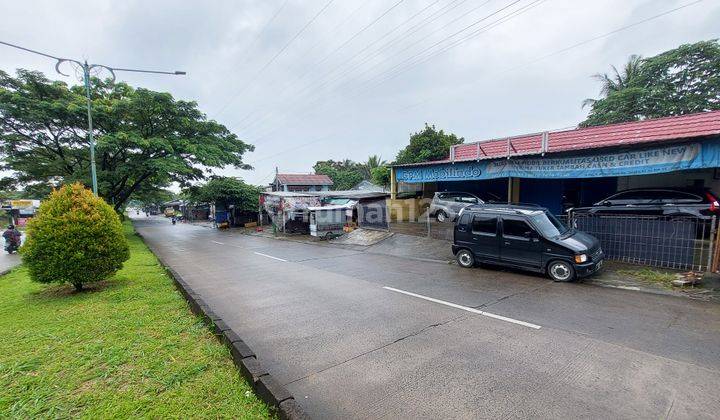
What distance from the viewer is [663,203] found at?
29.9 ft

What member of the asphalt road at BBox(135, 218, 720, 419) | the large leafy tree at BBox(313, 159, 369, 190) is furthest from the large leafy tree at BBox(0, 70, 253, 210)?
the large leafy tree at BBox(313, 159, 369, 190)

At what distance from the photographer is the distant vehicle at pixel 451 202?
14.6 metres

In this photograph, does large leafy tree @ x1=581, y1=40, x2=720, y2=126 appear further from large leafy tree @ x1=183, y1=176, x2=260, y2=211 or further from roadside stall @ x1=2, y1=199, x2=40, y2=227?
roadside stall @ x1=2, y1=199, x2=40, y2=227

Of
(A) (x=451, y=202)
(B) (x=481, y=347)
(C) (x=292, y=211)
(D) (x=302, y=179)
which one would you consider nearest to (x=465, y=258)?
(B) (x=481, y=347)

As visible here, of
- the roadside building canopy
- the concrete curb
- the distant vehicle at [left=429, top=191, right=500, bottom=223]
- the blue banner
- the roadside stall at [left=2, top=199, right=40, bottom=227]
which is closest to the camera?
Answer: the concrete curb

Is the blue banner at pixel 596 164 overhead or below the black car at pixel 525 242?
overhead

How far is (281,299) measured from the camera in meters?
6.33

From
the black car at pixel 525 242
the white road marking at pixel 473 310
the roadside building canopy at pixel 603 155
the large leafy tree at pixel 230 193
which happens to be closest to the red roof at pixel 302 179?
the large leafy tree at pixel 230 193

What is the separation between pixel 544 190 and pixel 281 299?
1301 centimetres

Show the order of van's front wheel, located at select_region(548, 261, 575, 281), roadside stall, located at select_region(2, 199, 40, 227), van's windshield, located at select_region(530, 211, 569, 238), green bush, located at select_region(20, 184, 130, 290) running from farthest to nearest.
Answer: roadside stall, located at select_region(2, 199, 40, 227) < van's windshield, located at select_region(530, 211, 569, 238) < van's front wheel, located at select_region(548, 261, 575, 281) < green bush, located at select_region(20, 184, 130, 290)

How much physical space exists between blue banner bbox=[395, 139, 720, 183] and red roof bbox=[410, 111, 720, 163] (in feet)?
1.10

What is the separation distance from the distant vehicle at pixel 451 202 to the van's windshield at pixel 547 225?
22.1 ft

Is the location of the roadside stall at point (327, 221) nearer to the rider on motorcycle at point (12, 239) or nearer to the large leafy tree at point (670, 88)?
the rider on motorcycle at point (12, 239)

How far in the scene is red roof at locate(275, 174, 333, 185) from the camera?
42.8m
